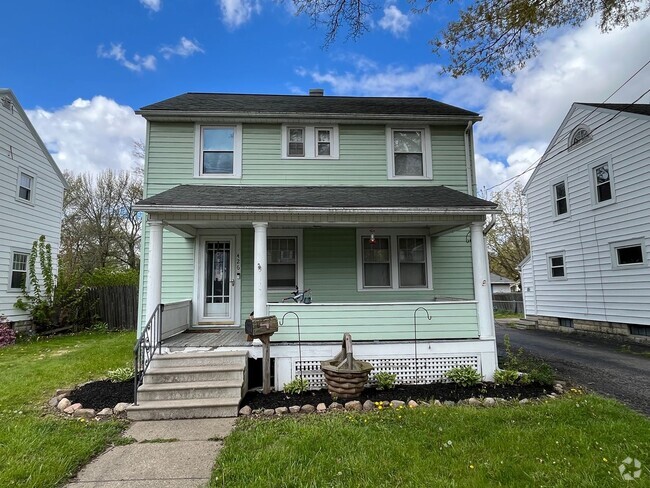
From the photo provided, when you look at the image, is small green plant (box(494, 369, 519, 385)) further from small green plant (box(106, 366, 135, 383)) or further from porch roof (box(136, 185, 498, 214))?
small green plant (box(106, 366, 135, 383))

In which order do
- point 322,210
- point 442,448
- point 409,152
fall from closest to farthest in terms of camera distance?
point 442,448 < point 322,210 < point 409,152

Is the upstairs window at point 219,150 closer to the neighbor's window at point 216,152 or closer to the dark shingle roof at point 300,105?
the neighbor's window at point 216,152

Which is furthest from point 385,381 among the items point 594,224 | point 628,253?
point 594,224

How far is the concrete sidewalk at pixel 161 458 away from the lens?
3.13 meters

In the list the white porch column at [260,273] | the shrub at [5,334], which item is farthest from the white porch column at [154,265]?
the shrub at [5,334]

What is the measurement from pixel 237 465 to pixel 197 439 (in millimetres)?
1035

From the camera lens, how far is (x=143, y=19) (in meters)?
11.8

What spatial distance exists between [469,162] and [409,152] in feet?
4.88

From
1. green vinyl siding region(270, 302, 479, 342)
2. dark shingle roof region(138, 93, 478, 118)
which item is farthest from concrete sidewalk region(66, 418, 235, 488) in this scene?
dark shingle roof region(138, 93, 478, 118)

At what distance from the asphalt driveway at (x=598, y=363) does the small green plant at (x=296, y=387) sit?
4.72m

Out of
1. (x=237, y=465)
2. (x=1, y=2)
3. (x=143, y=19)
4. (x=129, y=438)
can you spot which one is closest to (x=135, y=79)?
(x=143, y=19)

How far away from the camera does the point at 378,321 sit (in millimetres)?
6305

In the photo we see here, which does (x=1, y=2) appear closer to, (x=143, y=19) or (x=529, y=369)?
(x=143, y=19)

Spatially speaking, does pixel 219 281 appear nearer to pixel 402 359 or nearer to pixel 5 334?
pixel 402 359
